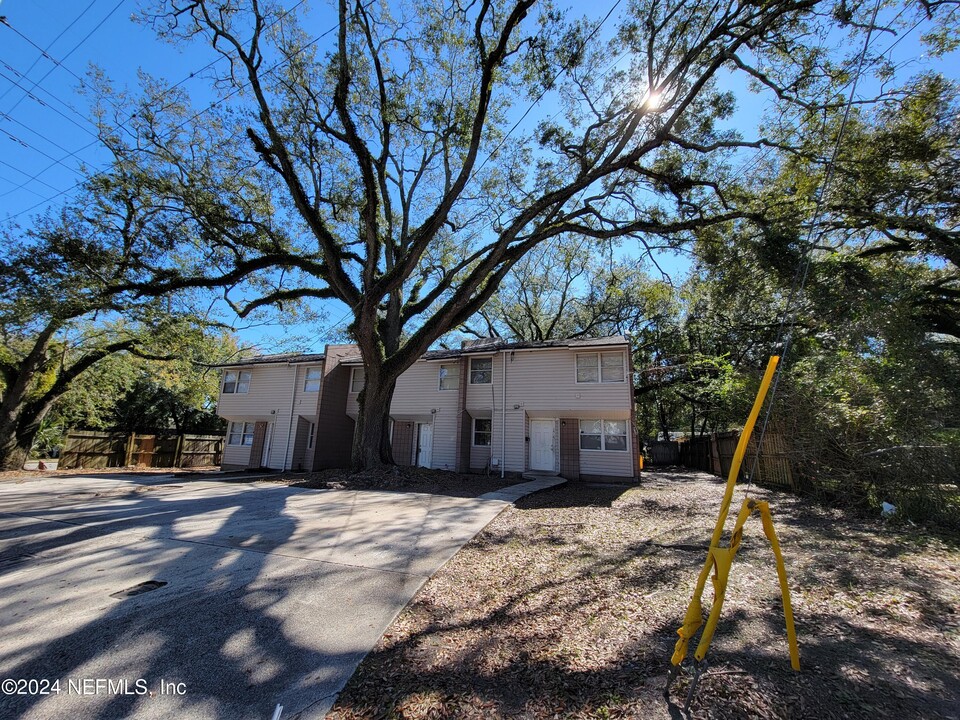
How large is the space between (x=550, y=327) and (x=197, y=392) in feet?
73.0

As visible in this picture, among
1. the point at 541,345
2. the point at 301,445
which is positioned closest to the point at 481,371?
the point at 541,345

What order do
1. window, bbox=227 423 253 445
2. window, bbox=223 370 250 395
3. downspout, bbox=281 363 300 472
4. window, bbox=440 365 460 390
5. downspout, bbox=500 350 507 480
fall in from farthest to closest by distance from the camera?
1. window, bbox=223 370 250 395
2. window, bbox=227 423 253 445
3. downspout, bbox=281 363 300 472
4. window, bbox=440 365 460 390
5. downspout, bbox=500 350 507 480

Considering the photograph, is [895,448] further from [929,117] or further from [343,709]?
[343,709]

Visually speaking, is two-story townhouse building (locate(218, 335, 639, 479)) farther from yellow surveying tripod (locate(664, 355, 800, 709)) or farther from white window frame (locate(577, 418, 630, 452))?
yellow surveying tripod (locate(664, 355, 800, 709))

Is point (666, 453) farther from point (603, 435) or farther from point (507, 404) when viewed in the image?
point (507, 404)

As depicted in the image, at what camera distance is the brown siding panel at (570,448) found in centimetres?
1480

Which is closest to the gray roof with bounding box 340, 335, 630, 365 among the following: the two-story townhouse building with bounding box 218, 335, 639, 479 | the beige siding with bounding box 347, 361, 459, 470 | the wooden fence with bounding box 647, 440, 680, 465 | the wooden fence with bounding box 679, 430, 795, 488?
the two-story townhouse building with bounding box 218, 335, 639, 479

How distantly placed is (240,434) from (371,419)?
40.4 feet

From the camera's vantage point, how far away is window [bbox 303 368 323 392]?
19.2m

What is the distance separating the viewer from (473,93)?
454 inches

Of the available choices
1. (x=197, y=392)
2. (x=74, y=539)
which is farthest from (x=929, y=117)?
(x=197, y=392)

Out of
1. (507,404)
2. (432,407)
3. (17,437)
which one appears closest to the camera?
(507,404)

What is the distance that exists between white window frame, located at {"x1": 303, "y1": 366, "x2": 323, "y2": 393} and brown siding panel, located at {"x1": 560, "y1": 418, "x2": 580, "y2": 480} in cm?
1120

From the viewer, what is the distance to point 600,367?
14.8m
